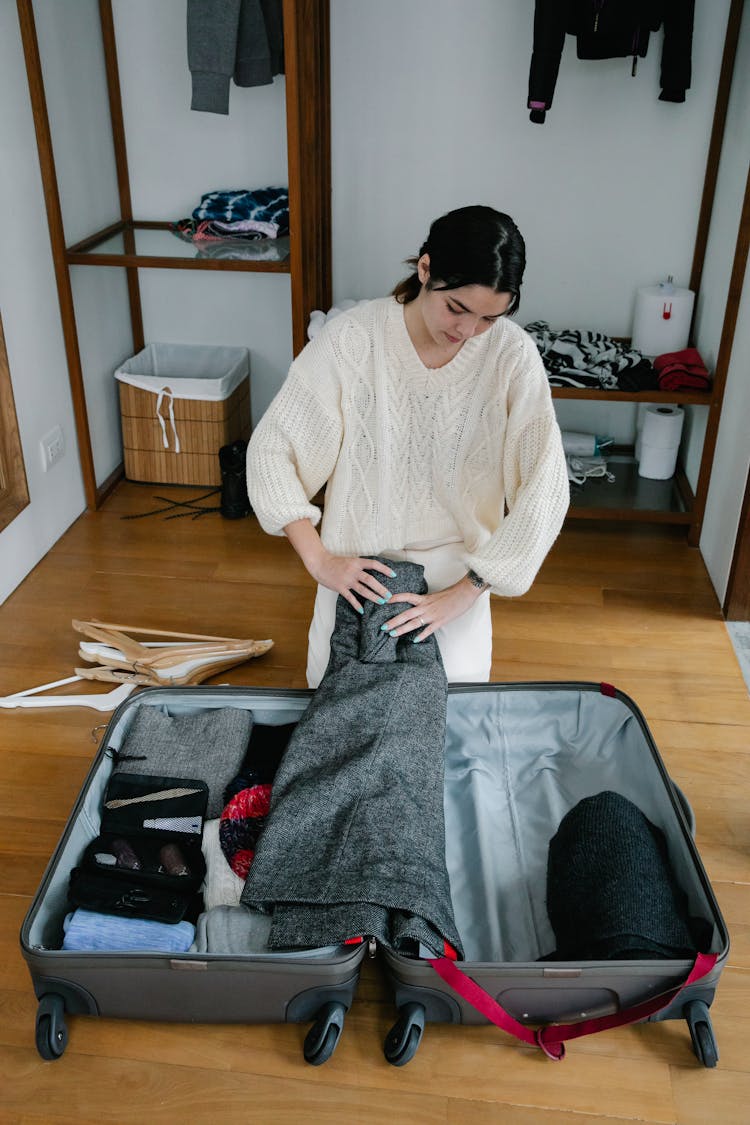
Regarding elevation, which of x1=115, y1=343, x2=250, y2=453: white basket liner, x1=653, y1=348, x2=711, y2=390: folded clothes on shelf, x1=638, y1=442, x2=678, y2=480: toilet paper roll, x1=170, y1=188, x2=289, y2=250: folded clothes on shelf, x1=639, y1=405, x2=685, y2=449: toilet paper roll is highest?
x1=170, y1=188, x2=289, y2=250: folded clothes on shelf

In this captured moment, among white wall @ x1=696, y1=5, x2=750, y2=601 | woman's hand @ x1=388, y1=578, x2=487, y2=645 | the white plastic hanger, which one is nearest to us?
woman's hand @ x1=388, y1=578, x2=487, y2=645

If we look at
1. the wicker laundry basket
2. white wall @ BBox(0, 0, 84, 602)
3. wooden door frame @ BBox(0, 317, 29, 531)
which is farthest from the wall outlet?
the wicker laundry basket

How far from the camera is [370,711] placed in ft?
5.56

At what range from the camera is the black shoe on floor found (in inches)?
119

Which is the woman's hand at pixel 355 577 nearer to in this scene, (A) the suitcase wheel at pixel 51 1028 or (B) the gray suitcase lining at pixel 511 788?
(B) the gray suitcase lining at pixel 511 788

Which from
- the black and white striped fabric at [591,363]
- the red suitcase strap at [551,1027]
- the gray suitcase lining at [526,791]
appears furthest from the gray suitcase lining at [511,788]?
the black and white striped fabric at [591,363]

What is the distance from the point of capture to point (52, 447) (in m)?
2.84

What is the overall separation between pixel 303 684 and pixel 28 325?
47.3 inches

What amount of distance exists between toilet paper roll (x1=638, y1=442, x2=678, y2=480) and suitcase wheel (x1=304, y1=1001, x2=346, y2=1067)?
2.11 meters

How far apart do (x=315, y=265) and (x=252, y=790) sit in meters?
1.70

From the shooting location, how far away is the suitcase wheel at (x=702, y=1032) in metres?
1.48

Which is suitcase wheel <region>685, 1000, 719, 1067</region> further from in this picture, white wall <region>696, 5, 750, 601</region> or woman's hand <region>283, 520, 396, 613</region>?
white wall <region>696, 5, 750, 601</region>

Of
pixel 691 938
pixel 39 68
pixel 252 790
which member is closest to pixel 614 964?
pixel 691 938

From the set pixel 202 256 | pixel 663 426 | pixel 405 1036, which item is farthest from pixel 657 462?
pixel 405 1036
